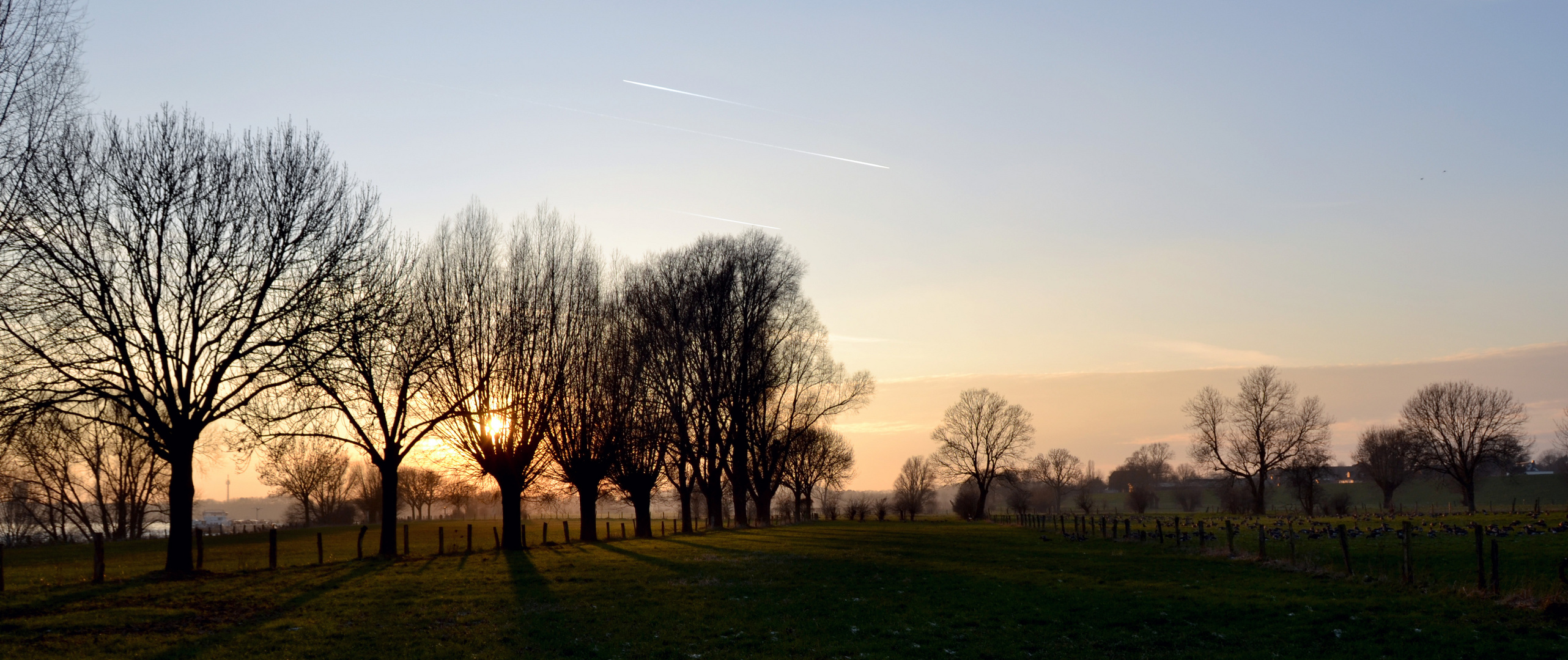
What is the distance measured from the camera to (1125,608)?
59.5ft

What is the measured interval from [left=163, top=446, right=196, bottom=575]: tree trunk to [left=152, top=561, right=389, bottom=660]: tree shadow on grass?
15.7ft

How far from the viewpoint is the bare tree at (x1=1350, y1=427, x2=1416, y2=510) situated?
→ 102438 mm

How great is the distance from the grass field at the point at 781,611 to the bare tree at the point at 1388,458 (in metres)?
85.0

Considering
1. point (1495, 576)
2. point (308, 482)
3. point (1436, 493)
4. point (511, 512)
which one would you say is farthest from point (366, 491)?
point (1436, 493)

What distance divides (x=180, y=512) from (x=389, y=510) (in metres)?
9.63

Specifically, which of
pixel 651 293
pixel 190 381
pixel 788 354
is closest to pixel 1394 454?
pixel 788 354

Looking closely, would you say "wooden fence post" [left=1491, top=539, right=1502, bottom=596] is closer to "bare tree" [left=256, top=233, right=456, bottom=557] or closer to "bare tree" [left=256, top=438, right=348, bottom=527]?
"bare tree" [left=256, top=233, right=456, bottom=557]

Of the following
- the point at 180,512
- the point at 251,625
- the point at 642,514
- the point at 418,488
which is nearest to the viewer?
the point at 251,625

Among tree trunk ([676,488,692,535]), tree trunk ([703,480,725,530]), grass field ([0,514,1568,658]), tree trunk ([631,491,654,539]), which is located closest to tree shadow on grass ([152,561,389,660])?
grass field ([0,514,1568,658])

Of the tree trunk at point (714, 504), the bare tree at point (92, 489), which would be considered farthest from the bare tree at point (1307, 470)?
the bare tree at point (92, 489)

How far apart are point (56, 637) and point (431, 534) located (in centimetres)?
5984

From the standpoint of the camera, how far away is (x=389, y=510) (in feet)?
117

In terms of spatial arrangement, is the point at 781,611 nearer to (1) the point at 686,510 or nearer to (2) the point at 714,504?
(1) the point at 686,510

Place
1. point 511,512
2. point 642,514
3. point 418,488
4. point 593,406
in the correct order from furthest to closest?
point 418,488, point 642,514, point 593,406, point 511,512
